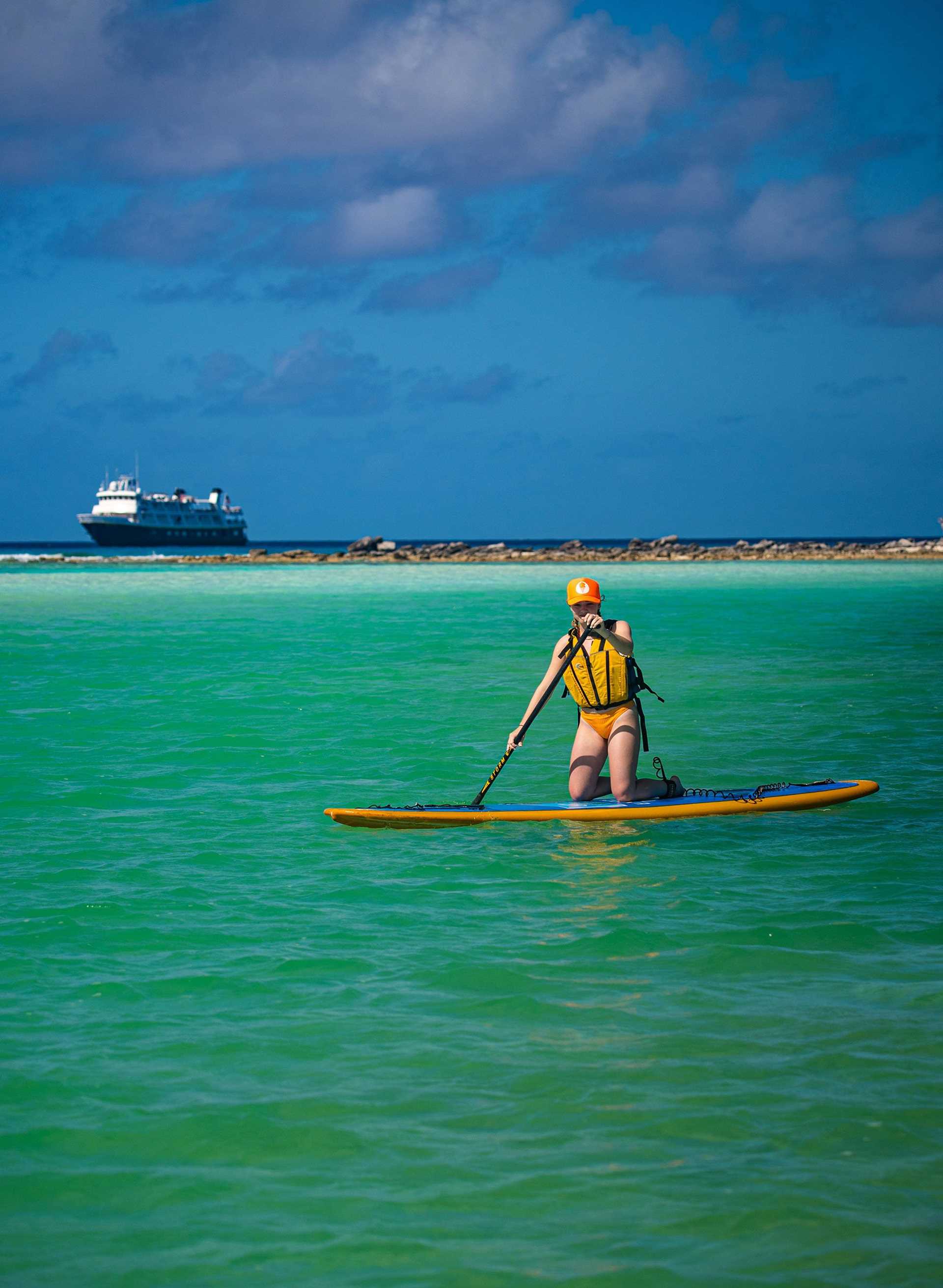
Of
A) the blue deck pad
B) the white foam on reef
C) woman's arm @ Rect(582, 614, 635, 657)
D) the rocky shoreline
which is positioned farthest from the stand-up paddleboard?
the white foam on reef

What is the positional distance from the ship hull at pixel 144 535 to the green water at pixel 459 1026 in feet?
381

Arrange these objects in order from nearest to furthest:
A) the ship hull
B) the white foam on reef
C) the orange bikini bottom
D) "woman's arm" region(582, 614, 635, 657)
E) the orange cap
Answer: "woman's arm" region(582, 614, 635, 657)
the orange cap
the orange bikini bottom
the white foam on reef
the ship hull

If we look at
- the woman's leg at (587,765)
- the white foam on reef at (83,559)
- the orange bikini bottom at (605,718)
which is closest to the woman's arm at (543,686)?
the orange bikini bottom at (605,718)

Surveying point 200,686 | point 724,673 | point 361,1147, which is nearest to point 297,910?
point 361,1147

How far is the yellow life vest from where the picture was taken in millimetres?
9438

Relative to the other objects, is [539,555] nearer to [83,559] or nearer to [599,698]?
[83,559]

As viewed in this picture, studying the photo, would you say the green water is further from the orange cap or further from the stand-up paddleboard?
the orange cap

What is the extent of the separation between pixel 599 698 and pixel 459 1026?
3929 millimetres

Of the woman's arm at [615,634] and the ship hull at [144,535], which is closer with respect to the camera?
the woman's arm at [615,634]

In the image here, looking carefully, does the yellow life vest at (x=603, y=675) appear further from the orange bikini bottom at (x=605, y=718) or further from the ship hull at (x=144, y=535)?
the ship hull at (x=144, y=535)

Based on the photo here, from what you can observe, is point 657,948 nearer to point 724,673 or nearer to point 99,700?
point 99,700

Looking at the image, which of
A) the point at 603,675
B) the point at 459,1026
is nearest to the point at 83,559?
the point at 603,675

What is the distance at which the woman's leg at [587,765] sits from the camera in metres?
9.90

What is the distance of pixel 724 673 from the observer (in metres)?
22.0
